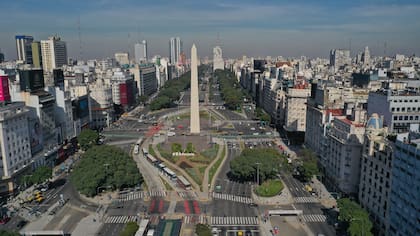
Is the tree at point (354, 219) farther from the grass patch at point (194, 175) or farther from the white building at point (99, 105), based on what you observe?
the white building at point (99, 105)

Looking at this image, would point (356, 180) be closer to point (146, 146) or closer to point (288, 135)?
point (288, 135)

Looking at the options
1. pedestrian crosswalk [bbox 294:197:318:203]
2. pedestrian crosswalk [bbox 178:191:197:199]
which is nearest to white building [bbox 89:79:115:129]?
pedestrian crosswalk [bbox 178:191:197:199]

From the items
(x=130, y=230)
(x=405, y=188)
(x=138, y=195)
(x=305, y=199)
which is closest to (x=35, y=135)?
(x=138, y=195)

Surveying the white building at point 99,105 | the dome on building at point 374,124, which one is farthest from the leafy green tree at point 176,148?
the white building at point 99,105

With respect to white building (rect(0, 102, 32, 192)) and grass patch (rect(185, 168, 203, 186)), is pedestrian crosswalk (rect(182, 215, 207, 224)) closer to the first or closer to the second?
grass patch (rect(185, 168, 203, 186))

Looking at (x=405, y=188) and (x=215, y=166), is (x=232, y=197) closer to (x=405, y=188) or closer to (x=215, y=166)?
(x=215, y=166)

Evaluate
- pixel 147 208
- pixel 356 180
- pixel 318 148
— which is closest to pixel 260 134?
pixel 318 148
